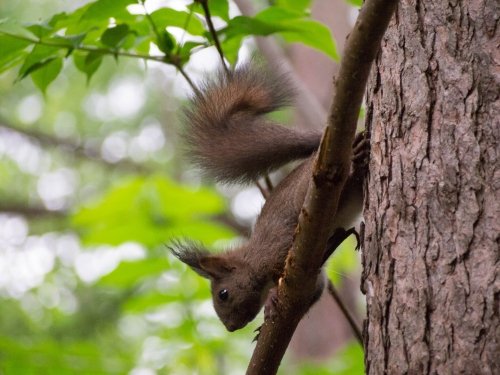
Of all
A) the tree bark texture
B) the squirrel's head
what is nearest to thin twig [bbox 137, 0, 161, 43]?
the tree bark texture

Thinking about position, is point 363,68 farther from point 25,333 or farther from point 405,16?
point 25,333

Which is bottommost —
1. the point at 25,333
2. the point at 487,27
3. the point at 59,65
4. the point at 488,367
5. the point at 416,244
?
the point at 488,367

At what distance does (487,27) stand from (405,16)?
22cm

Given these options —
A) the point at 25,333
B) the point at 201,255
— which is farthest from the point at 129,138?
the point at 201,255

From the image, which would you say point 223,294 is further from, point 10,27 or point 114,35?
point 10,27

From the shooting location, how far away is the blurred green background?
355 centimetres

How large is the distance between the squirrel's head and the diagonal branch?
1.14 m

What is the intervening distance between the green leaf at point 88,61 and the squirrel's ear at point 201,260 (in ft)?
2.84

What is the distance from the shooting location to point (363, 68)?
1.41m

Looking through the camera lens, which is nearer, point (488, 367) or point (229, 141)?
point (488, 367)

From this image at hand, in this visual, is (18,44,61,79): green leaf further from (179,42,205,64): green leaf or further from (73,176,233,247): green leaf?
(73,176,233,247): green leaf

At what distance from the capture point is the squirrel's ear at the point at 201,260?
3.15m

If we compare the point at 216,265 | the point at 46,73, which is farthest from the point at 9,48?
the point at 216,265

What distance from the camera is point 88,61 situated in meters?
2.46
